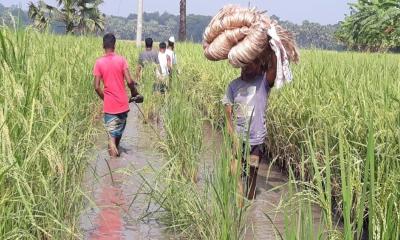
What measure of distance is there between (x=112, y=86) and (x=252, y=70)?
8.26 feet

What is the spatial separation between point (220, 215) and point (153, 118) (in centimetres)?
694

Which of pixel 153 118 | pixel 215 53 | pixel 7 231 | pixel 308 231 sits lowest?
pixel 153 118

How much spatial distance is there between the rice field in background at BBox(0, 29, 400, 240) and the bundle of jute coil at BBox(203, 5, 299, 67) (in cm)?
71

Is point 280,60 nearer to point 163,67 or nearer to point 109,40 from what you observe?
point 109,40

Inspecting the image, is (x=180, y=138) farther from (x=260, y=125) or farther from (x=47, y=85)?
(x=47, y=85)

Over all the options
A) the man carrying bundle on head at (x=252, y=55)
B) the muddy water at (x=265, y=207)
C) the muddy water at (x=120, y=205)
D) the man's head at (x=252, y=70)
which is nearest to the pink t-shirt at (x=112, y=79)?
the muddy water at (x=120, y=205)

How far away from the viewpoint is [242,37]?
173 inches

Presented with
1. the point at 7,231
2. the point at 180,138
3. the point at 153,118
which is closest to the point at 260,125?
the point at 180,138

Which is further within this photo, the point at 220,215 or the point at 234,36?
the point at 234,36

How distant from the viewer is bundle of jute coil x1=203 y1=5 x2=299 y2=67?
430 centimetres

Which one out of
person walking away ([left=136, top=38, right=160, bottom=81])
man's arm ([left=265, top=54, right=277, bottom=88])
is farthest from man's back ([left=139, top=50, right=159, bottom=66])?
man's arm ([left=265, top=54, right=277, bottom=88])

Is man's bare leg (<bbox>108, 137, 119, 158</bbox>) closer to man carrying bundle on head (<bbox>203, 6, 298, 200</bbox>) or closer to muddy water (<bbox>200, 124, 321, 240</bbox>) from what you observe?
muddy water (<bbox>200, 124, 321, 240</bbox>)

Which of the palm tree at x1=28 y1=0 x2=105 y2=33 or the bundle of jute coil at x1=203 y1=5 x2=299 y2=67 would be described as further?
the palm tree at x1=28 y1=0 x2=105 y2=33

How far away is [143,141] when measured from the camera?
25.9 ft
